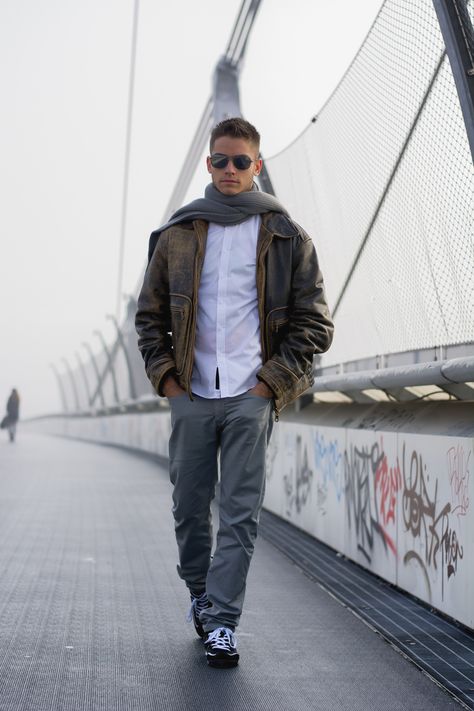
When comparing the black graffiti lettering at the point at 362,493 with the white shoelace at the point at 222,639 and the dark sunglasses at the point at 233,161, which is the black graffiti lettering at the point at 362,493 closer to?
the white shoelace at the point at 222,639

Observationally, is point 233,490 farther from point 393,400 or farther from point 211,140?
point 393,400

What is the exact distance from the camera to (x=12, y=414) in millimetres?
36344

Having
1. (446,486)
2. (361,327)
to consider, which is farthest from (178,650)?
(361,327)

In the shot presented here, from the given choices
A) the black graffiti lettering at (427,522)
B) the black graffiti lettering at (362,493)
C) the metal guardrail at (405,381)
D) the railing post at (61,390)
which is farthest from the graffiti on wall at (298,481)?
the railing post at (61,390)

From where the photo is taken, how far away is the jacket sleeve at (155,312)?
15.4 feet

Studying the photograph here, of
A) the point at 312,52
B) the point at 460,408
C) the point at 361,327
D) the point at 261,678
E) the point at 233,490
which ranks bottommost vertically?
the point at 261,678

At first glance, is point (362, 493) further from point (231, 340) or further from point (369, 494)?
point (231, 340)

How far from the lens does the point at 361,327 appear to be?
8.05 metres

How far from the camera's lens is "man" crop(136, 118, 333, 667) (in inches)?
179

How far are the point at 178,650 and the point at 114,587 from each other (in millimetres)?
1674

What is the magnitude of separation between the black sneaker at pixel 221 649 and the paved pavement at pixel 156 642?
5cm

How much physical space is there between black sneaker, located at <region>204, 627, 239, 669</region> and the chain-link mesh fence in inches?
79.0

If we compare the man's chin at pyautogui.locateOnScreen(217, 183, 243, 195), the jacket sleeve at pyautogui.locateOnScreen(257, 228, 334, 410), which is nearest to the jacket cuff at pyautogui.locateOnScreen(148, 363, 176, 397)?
the jacket sleeve at pyautogui.locateOnScreen(257, 228, 334, 410)

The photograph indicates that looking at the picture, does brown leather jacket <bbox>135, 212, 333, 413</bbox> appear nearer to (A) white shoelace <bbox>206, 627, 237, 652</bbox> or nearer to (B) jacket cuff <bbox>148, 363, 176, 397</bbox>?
(B) jacket cuff <bbox>148, 363, 176, 397</bbox>
